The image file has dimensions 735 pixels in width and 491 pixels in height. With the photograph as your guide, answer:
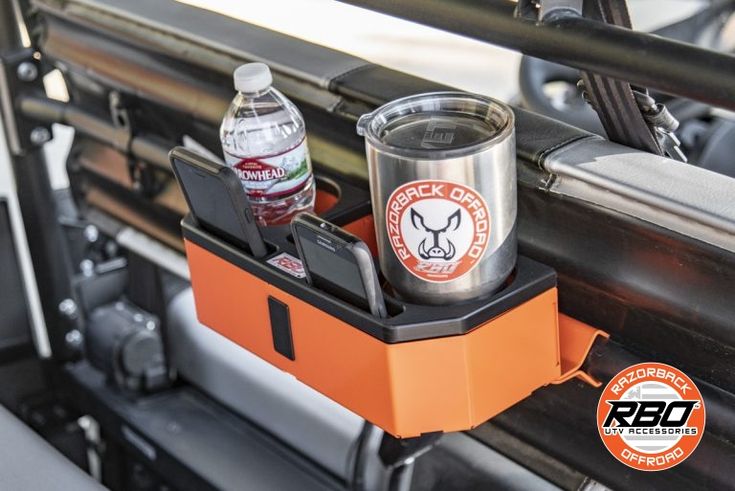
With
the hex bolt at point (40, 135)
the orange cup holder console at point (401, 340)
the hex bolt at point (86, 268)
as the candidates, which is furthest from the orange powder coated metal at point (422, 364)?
the hex bolt at point (86, 268)

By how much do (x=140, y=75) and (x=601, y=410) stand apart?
764 millimetres

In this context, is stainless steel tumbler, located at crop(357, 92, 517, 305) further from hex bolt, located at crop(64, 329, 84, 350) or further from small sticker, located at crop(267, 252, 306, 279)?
hex bolt, located at crop(64, 329, 84, 350)

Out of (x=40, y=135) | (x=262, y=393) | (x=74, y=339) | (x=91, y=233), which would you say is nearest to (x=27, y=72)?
(x=40, y=135)

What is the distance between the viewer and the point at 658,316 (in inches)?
36.2

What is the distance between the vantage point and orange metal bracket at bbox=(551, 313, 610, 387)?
98 centimetres

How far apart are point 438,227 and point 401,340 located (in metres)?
0.10

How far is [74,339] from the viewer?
5.96 ft

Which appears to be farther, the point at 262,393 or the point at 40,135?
the point at 40,135

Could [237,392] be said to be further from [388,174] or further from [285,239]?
[388,174]

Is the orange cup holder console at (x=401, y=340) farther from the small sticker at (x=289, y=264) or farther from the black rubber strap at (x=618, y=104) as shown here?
the black rubber strap at (x=618, y=104)

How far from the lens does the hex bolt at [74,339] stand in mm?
1812

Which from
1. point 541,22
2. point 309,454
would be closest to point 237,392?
point 309,454

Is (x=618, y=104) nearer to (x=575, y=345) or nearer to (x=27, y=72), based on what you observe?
(x=575, y=345)

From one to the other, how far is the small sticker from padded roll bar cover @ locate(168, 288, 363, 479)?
42cm
